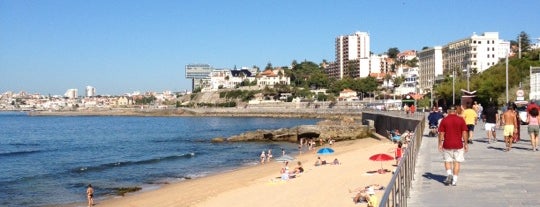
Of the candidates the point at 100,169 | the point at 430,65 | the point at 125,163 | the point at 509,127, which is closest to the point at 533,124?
the point at 509,127

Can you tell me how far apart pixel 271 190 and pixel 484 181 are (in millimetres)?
10500

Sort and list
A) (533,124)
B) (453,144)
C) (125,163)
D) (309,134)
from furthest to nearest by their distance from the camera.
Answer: (309,134) → (125,163) → (533,124) → (453,144)

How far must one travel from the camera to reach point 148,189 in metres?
25.0

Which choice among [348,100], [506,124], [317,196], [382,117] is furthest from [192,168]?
[348,100]

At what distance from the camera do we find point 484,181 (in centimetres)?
1045

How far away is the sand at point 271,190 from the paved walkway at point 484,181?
2.69 m

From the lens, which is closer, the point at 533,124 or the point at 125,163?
the point at 533,124

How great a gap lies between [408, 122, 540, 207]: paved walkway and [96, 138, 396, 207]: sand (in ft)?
8.84

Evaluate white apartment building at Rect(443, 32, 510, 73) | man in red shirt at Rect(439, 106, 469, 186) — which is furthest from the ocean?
white apartment building at Rect(443, 32, 510, 73)

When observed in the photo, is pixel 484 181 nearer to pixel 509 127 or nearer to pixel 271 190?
pixel 509 127

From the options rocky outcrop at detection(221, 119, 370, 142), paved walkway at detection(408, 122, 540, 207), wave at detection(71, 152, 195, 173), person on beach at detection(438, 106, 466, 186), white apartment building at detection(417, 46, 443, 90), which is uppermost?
white apartment building at detection(417, 46, 443, 90)

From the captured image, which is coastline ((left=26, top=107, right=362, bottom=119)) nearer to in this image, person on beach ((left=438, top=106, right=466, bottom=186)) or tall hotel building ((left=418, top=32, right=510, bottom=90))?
tall hotel building ((left=418, top=32, right=510, bottom=90))

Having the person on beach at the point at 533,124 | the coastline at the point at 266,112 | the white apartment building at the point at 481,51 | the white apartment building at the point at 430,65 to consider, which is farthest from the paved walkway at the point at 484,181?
the white apartment building at the point at 430,65

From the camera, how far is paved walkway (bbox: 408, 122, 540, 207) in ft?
28.2
